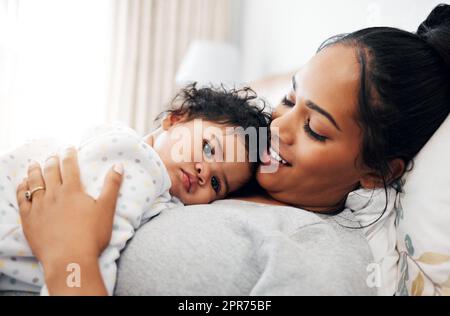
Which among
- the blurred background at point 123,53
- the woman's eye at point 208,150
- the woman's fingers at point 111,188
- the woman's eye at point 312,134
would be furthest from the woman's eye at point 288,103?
the blurred background at point 123,53

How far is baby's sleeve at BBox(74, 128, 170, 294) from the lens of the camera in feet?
2.63

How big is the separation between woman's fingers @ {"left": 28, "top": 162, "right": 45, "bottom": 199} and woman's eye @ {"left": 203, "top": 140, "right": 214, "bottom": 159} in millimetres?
406

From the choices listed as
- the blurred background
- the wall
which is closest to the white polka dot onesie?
the wall

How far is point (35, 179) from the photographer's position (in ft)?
2.74

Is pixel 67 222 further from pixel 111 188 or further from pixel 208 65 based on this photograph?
pixel 208 65

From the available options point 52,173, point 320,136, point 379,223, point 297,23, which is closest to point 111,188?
point 52,173

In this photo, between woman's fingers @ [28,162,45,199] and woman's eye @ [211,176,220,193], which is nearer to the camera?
woman's fingers @ [28,162,45,199]

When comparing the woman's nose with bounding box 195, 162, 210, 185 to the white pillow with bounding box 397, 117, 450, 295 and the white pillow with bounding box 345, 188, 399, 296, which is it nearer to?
the white pillow with bounding box 345, 188, 399, 296

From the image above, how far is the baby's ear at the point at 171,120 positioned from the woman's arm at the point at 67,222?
39 centimetres

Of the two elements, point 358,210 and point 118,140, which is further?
point 358,210

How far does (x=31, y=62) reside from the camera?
2.81m
